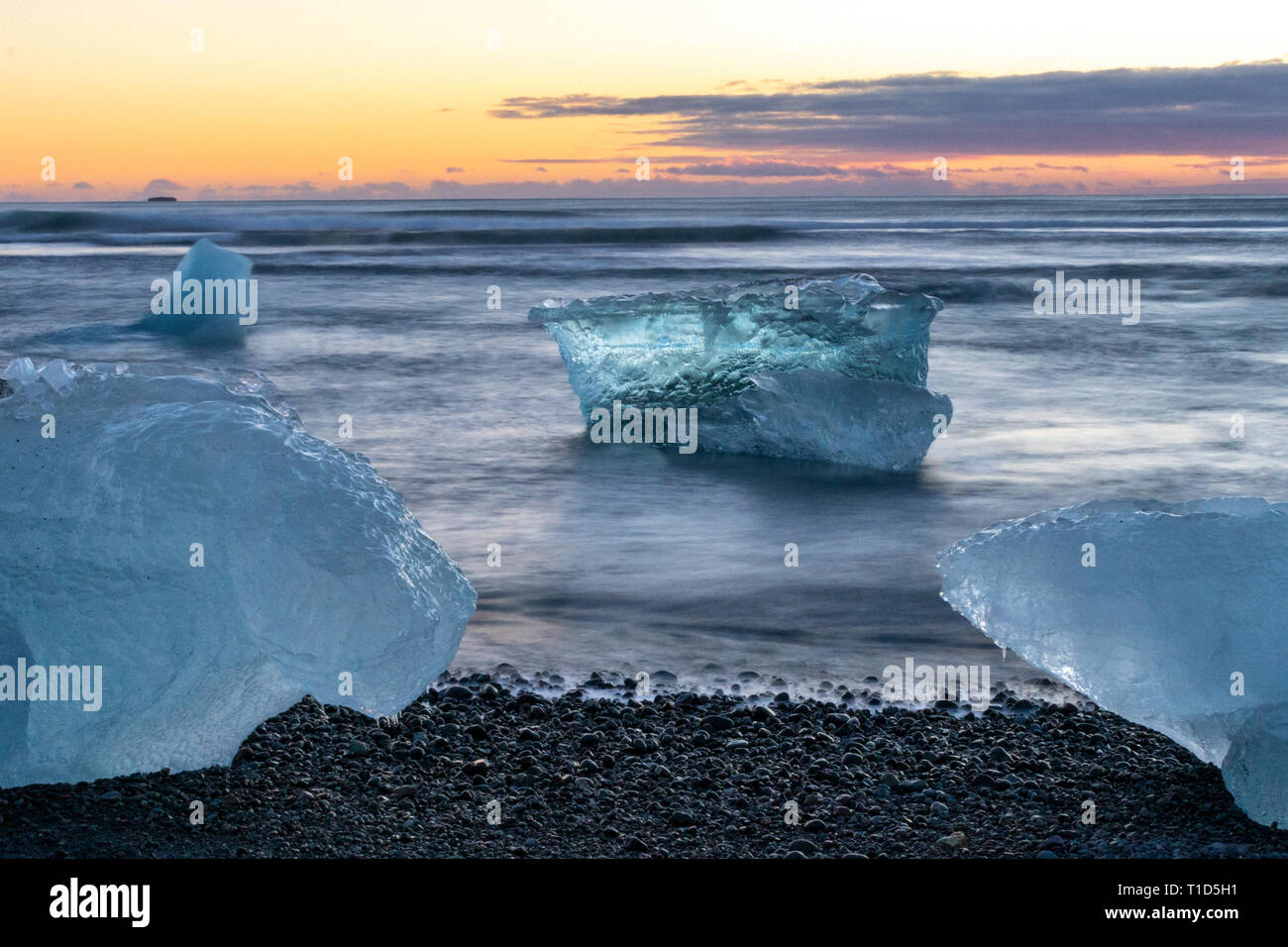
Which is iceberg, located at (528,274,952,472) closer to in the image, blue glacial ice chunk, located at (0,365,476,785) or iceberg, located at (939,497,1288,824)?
iceberg, located at (939,497,1288,824)

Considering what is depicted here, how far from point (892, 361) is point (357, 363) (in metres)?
9.36

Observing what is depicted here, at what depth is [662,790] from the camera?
3.91m

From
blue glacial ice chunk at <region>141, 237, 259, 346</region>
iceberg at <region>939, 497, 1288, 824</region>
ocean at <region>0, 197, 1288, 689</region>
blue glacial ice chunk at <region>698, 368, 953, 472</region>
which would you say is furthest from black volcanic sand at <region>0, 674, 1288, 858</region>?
blue glacial ice chunk at <region>141, 237, 259, 346</region>

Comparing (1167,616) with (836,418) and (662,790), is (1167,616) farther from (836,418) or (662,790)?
(836,418)

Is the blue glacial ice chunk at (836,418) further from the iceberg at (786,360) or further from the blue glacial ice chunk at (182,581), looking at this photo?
the blue glacial ice chunk at (182,581)

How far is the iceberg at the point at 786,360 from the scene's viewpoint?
8992 millimetres

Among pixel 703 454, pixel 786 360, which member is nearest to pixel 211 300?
pixel 703 454

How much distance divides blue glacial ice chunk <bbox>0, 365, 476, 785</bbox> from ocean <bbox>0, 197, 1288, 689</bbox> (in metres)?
1.12

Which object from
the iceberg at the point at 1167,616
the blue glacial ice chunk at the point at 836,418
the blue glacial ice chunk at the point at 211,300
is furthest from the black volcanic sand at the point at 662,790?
the blue glacial ice chunk at the point at 211,300

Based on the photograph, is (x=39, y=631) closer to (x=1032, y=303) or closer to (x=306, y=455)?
→ (x=306, y=455)

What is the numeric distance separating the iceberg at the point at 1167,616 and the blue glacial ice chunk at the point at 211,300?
13.6m

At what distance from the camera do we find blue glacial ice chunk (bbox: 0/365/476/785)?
140 inches

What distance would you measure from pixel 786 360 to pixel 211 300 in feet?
34.7

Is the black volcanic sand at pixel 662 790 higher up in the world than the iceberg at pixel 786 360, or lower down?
lower down
